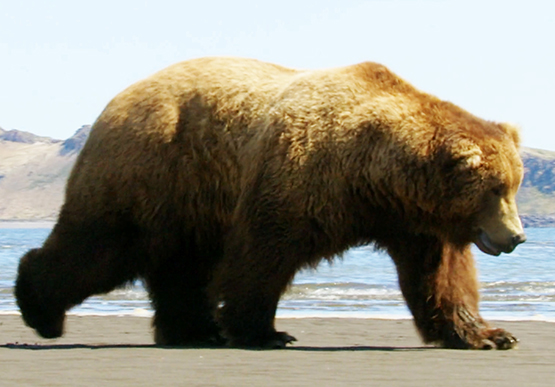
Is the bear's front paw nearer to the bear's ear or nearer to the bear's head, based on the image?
the bear's head

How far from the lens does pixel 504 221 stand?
714 cm

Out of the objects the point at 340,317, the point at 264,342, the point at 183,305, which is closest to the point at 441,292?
the point at 264,342

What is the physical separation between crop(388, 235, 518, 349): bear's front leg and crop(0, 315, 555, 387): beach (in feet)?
0.65

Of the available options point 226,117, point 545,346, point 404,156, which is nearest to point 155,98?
point 226,117

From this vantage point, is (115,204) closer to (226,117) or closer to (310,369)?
(226,117)

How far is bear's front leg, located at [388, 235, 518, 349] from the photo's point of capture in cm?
773

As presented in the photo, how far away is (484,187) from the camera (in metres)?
7.16

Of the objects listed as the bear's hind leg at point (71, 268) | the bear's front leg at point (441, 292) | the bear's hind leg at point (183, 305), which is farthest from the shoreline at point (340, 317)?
the bear's front leg at point (441, 292)

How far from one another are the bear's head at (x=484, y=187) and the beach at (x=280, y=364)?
0.79 meters

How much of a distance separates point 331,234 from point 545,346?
1900mm

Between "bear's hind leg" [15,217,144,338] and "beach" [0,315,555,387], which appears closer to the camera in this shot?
"beach" [0,315,555,387]

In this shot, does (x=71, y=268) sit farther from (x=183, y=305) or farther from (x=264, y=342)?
(x=264, y=342)

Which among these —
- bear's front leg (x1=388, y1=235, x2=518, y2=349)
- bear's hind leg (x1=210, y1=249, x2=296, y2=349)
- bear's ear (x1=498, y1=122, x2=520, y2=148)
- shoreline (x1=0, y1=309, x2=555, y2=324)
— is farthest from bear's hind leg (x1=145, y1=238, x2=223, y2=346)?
bear's ear (x1=498, y1=122, x2=520, y2=148)

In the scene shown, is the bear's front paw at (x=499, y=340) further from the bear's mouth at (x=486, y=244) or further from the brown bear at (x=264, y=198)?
the bear's mouth at (x=486, y=244)
